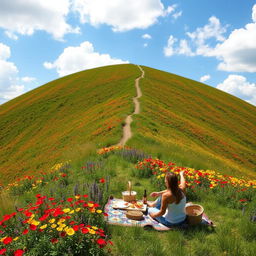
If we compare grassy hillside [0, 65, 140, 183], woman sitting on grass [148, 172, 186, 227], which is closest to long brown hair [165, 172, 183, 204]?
woman sitting on grass [148, 172, 186, 227]

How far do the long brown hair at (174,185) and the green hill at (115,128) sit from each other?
5252mm

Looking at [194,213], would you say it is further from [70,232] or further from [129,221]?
[70,232]

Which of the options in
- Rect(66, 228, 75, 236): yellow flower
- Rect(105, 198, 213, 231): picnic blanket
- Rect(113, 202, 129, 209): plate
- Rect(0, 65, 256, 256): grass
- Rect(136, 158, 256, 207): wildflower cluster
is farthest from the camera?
Rect(136, 158, 256, 207): wildflower cluster

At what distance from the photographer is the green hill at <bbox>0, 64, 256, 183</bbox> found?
15.0 m

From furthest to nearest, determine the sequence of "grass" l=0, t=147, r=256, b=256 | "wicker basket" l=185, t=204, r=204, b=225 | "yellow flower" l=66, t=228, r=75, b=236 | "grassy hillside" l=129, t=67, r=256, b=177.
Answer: "grassy hillside" l=129, t=67, r=256, b=177
"wicker basket" l=185, t=204, r=204, b=225
"grass" l=0, t=147, r=256, b=256
"yellow flower" l=66, t=228, r=75, b=236

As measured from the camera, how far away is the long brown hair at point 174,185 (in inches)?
191

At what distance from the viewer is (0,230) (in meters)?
3.88

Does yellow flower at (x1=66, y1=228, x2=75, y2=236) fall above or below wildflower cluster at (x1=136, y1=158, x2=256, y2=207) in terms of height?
above

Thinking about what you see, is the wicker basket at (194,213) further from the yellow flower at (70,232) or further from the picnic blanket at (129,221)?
the yellow flower at (70,232)

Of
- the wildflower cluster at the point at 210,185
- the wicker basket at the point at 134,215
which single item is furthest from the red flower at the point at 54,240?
the wildflower cluster at the point at 210,185

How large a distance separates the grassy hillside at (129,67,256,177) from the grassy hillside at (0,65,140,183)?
214 centimetres

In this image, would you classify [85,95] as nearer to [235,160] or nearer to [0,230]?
[235,160]

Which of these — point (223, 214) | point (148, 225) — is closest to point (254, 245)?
point (223, 214)

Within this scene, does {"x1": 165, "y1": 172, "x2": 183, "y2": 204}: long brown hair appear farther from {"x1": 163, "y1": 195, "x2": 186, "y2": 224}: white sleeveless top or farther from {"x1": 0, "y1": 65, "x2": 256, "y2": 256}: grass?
{"x1": 0, "y1": 65, "x2": 256, "y2": 256}: grass
